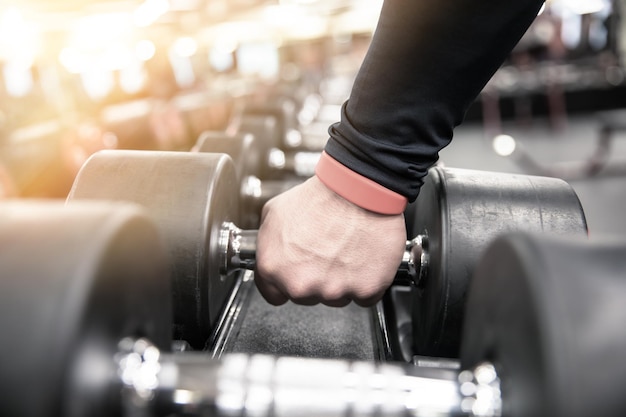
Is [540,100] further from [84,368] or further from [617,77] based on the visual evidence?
[84,368]

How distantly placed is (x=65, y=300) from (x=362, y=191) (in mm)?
388

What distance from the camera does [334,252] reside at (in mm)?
663

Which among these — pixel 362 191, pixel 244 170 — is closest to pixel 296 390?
pixel 362 191

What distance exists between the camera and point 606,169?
492 cm

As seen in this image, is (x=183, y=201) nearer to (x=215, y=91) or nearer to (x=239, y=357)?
(x=239, y=357)

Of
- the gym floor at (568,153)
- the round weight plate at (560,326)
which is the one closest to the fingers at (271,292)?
the round weight plate at (560,326)

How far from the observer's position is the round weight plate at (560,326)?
1.03ft

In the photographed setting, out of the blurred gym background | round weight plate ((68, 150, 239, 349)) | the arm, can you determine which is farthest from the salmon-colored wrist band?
the blurred gym background

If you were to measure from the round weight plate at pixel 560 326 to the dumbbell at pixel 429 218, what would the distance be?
0.77 ft

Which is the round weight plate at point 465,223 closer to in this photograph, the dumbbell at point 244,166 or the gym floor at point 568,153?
the dumbbell at point 244,166

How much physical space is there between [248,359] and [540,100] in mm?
8799

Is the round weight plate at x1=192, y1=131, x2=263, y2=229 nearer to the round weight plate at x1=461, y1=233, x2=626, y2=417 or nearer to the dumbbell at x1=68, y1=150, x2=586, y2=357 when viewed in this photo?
the dumbbell at x1=68, y1=150, x2=586, y2=357

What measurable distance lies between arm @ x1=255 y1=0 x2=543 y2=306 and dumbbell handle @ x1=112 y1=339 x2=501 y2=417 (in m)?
0.26

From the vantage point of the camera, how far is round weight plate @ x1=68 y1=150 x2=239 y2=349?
0.61 meters
